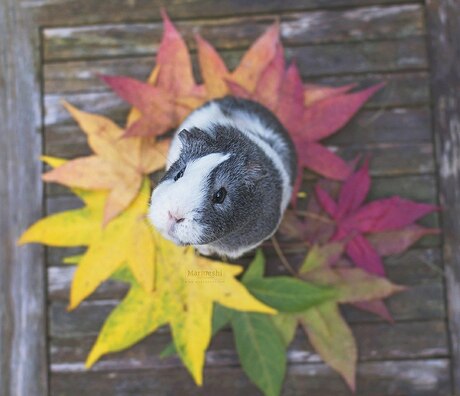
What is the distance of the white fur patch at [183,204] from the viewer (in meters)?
0.89

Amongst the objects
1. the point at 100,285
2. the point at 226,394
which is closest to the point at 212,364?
the point at 226,394

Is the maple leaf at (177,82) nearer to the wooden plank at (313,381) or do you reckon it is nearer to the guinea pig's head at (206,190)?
the guinea pig's head at (206,190)

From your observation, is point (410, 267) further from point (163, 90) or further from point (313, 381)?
point (163, 90)

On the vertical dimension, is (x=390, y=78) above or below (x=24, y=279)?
above

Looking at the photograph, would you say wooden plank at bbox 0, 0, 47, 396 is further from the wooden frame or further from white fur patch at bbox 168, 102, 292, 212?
white fur patch at bbox 168, 102, 292, 212

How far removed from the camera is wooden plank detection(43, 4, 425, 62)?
5.18 ft

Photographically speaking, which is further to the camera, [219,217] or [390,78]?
[390,78]

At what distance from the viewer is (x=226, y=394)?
1555 mm

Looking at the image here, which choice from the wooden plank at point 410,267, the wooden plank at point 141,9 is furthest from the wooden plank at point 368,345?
the wooden plank at point 141,9

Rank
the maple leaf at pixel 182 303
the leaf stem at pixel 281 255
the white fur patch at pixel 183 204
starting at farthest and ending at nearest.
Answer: the leaf stem at pixel 281 255 → the maple leaf at pixel 182 303 → the white fur patch at pixel 183 204

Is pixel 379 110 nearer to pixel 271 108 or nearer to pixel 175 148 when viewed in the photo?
pixel 271 108

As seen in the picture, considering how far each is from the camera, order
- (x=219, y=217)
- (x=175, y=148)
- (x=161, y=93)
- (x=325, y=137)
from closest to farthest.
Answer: (x=219, y=217), (x=175, y=148), (x=161, y=93), (x=325, y=137)

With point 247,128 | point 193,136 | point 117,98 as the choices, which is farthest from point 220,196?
point 117,98

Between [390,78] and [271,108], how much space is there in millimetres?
466
